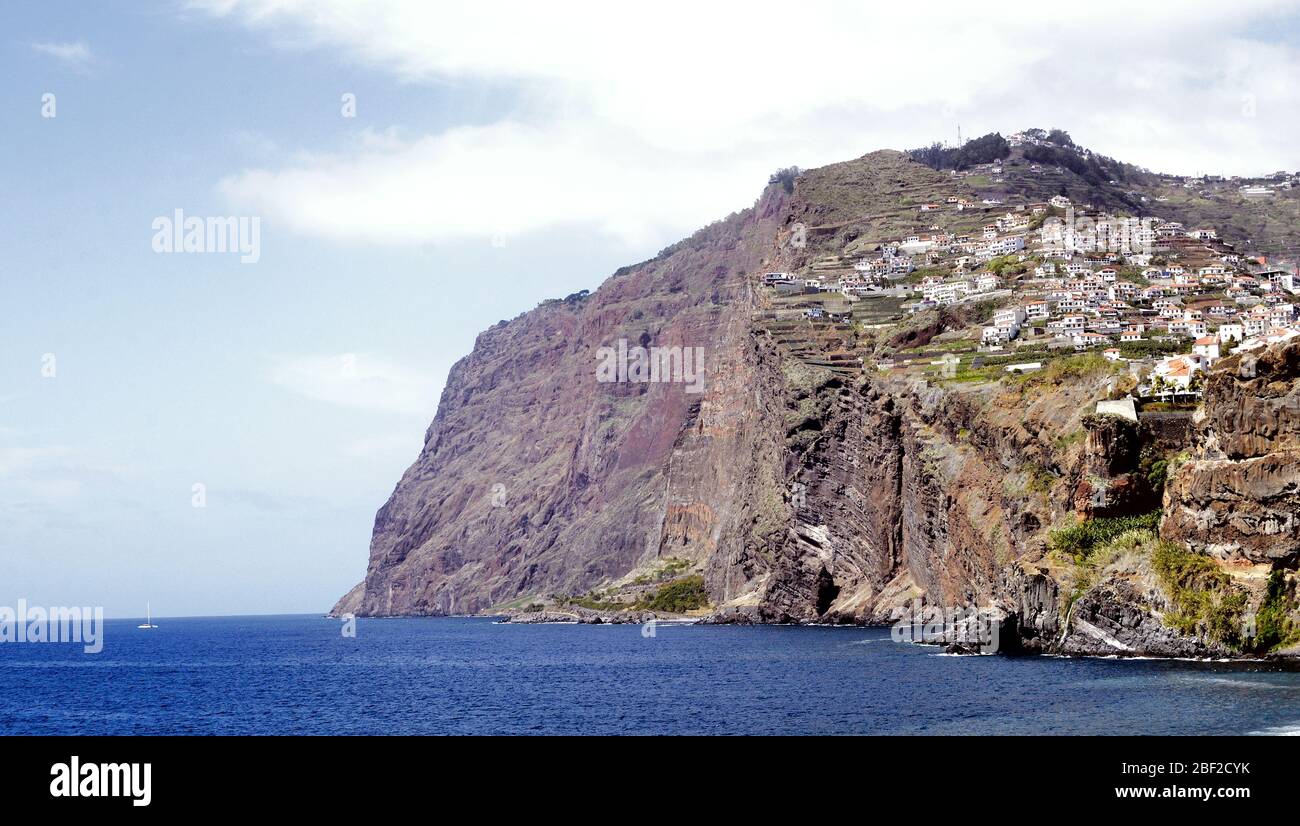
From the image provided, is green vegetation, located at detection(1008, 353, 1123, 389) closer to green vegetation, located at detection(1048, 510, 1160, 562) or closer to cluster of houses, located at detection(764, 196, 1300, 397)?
cluster of houses, located at detection(764, 196, 1300, 397)

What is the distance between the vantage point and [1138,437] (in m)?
72.5

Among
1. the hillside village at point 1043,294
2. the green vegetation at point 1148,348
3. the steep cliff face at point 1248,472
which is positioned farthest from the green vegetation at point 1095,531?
the green vegetation at point 1148,348

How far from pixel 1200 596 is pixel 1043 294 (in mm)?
58961

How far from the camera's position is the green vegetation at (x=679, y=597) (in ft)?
502

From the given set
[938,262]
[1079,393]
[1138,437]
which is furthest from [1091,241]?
[1138,437]

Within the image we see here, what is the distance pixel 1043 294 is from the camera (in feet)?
379

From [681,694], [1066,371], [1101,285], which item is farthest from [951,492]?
[681,694]

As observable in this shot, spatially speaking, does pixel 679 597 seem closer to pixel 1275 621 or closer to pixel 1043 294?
pixel 1043 294

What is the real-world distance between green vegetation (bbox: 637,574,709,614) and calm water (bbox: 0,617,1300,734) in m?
51.8

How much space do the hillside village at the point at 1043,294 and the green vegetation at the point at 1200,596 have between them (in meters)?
15.5

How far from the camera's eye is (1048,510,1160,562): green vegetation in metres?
68.4

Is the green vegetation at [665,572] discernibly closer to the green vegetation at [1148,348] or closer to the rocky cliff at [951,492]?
the rocky cliff at [951,492]
